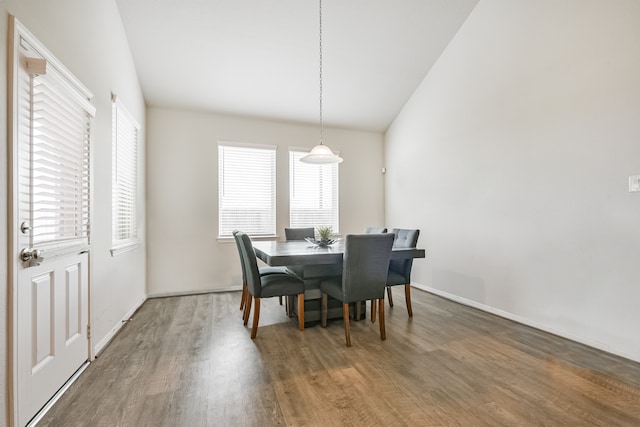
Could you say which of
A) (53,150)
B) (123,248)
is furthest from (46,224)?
(123,248)

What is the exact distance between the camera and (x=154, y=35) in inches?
135

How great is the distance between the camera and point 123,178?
131 inches

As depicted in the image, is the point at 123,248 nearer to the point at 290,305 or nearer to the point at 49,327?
the point at 49,327

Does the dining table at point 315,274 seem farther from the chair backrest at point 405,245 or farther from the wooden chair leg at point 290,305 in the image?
the chair backrest at point 405,245

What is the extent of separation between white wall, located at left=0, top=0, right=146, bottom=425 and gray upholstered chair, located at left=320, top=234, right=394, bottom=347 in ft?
6.65

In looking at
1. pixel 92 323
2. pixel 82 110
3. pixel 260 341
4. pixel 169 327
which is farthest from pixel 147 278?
pixel 82 110

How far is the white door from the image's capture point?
1.56m

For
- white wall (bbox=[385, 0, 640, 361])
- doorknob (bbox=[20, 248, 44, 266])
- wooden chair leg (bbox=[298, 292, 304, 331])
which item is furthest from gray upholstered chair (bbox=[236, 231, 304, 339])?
white wall (bbox=[385, 0, 640, 361])

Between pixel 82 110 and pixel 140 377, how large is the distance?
1.97 metres

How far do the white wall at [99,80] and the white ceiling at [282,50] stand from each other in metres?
0.43

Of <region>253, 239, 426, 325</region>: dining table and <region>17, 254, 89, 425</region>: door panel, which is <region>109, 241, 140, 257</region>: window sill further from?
<region>253, 239, 426, 325</region>: dining table

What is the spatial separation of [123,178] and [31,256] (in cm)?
194

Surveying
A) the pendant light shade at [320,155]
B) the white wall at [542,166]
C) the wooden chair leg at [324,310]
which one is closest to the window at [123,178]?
the pendant light shade at [320,155]

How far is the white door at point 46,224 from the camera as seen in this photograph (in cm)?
156
